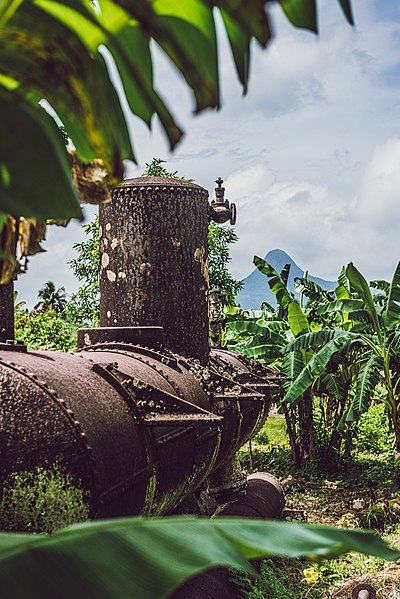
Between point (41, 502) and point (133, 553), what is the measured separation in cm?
184

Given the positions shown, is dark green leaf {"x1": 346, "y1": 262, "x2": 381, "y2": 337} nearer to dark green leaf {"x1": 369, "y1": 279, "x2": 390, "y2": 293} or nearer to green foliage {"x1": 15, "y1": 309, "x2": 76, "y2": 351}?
dark green leaf {"x1": 369, "y1": 279, "x2": 390, "y2": 293}

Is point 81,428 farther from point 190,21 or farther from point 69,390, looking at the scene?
point 190,21

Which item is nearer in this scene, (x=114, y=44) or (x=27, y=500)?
(x=114, y=44)

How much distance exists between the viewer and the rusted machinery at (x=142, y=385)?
9.00 feet

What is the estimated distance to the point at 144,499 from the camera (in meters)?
3.40

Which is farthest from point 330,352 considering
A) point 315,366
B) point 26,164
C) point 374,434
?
point 26,164

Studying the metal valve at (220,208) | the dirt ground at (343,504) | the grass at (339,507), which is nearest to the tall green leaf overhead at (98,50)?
the grass at (339,507)

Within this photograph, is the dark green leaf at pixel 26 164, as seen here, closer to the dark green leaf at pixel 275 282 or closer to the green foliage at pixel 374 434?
the dark green leaf at pixel 275 282

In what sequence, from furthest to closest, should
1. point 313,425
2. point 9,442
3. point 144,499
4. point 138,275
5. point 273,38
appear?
point 313,425
point 138,275
point 144,499
point 9,442
point 273,38

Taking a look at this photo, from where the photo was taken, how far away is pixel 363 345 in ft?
38.7

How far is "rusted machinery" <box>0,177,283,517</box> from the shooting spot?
2744mm

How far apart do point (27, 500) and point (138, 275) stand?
10.0 feet

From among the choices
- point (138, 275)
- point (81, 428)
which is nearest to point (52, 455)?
point (81, 428)

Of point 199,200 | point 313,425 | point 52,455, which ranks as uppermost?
point 199,200
